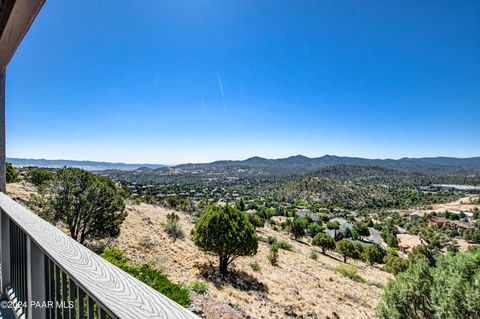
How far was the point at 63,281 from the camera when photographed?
3.55 ft

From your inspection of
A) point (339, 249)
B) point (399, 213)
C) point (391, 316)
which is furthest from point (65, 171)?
point (399, 213)

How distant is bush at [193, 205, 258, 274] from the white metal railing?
10.3 meters

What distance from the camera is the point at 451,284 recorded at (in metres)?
6.43

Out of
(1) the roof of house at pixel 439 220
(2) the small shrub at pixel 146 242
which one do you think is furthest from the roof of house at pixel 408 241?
(2) the small shrub at pixel 146 242

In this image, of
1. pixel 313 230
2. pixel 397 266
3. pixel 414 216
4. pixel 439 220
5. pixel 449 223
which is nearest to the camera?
pixel 397 266

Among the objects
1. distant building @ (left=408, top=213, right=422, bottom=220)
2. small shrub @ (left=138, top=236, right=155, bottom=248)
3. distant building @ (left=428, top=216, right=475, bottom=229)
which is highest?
small shrub @ (left=138, top=236, right=155, bottom=248)

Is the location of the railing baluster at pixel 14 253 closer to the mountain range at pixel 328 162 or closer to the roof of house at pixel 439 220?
the roof of house at pixel 439 220

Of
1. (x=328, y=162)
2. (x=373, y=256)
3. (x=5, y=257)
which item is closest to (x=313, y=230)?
(x=373, y=256)

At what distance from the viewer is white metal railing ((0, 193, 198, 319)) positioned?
0.70 m

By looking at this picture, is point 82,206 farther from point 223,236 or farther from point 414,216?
point 414,216

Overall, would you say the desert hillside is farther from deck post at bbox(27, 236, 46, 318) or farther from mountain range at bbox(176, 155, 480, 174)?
mountain range at bbox(176, 155, 480, 174)

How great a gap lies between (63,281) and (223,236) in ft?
37.4

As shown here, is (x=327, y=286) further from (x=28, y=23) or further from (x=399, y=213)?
(x=399, y=213)

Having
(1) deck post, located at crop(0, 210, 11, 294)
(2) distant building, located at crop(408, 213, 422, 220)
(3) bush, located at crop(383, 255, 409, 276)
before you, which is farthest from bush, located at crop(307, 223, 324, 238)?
(1) deck post, located at crop(0, 210, 11, 294)
